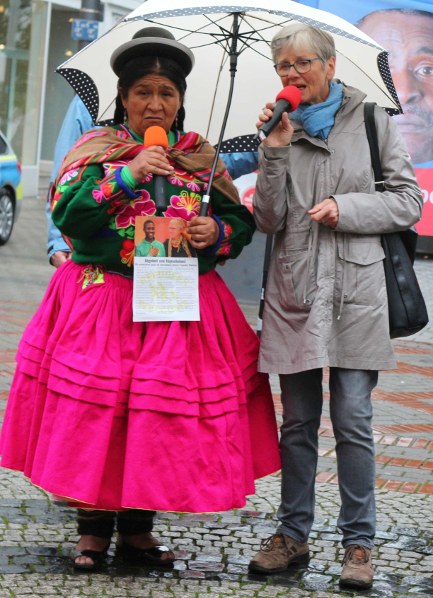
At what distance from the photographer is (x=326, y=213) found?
4258 mm

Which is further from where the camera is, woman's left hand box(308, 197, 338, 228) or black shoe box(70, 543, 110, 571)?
black shoe box(70, 543, 110, 571)

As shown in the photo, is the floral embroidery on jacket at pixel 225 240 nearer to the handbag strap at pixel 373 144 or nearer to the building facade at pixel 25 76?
the handbag strap at pixel 373 144

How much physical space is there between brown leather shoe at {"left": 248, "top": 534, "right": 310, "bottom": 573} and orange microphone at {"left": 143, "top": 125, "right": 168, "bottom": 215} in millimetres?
1340

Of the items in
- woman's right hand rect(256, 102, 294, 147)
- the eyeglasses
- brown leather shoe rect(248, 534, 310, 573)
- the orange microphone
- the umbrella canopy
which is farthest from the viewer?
the umbrella canopy

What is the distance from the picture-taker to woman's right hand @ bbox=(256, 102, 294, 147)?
13.9 feet

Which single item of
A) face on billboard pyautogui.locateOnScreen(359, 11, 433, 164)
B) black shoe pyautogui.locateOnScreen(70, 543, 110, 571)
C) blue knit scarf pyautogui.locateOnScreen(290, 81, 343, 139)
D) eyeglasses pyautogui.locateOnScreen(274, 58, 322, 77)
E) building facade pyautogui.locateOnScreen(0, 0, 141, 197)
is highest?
building facade pyautogui.locateOnScreen(0, 0, 141, 197)

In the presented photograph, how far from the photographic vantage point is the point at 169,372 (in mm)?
4219

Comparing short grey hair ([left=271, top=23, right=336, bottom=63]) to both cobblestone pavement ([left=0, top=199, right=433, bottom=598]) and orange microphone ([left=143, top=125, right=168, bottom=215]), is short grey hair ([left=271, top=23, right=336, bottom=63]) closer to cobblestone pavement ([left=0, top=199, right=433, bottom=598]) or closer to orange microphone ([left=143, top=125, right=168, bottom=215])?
orange microphone ([left=143, top=125, right=168, bottom=215])

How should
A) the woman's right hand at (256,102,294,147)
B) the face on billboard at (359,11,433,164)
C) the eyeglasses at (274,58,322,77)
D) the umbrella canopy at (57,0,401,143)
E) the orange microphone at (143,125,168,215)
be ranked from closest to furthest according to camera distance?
the orange microphone at (143,125,168,215) < the woman's right hand at (256,102,294,147) < the eyeglasses at (274,58,322,77) < the umbrella canopy at (57,0,401,143) < the face on billboard at (359,11,433,164)

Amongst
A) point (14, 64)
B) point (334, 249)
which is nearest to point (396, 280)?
point (334, 249)

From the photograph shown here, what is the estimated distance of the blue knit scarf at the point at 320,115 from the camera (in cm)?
440

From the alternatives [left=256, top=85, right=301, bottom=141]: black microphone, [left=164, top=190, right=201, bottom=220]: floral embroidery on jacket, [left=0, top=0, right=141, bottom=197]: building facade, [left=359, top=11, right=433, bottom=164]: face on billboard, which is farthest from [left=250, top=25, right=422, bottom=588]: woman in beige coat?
[left=0, top=0, right=141, bottom=197]: building facade

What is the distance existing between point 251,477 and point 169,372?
0.54 m

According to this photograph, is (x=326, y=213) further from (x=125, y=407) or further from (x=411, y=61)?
(x=411, y=61)
